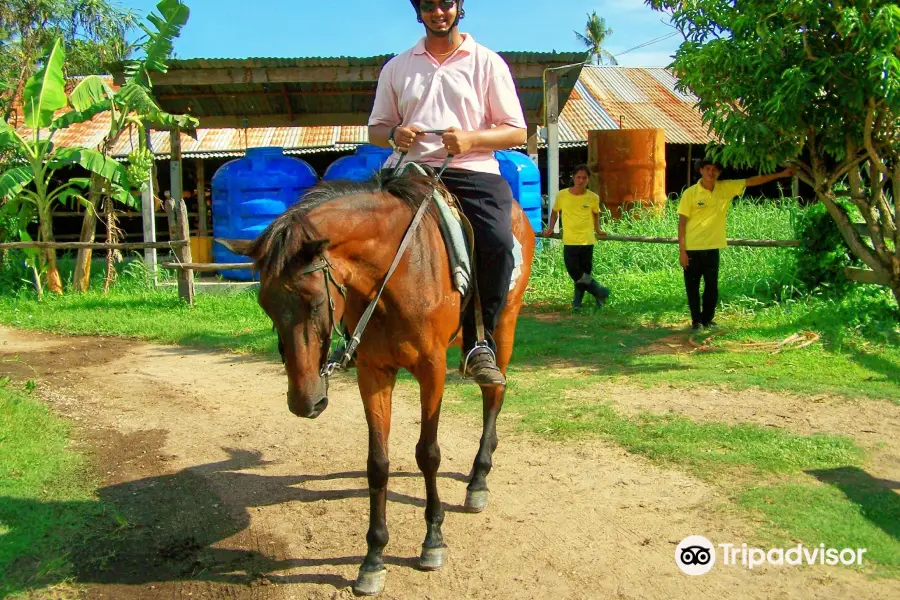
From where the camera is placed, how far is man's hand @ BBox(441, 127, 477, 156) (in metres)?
3.50

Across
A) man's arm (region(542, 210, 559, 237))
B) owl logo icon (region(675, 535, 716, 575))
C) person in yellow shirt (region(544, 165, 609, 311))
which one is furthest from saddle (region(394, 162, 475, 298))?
man's arm (region(542, 210, 559, 237))

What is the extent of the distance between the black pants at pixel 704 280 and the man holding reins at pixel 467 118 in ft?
15.8

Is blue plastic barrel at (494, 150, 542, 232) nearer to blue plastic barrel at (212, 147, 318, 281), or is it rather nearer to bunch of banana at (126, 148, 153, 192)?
blue plastic barrel at (212, 147, 318, 281)

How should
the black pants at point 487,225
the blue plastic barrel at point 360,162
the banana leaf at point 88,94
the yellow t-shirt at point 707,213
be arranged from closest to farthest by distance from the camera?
1. the black pants at point 487,225
2. the yellow t-shirt at point 707,213
3. the banana leaf at point 88,94
4. the blue plastic barrel at point 360,162

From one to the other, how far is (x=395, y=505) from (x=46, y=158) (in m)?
10.4

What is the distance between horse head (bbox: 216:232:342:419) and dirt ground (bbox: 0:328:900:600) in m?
1.01

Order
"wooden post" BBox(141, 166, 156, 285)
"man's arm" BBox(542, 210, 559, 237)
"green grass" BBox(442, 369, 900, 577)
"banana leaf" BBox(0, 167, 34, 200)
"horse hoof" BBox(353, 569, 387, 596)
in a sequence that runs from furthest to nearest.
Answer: "wooden post" BBox(141, 166, 156, 285)
"banana leaf" BBox(0, 167, 34, 200)
"man's arm" BBox(542, 210, 559, 237)
"green grass" BBox(442, 369, 900, 577)
"horse hoof" BBox(353, 569, 387, 596)

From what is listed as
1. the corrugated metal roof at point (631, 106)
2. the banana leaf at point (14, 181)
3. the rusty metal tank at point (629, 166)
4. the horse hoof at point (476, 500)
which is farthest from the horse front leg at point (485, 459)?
the corrugated metal roof at point (631, 106)

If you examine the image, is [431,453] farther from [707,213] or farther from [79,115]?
[79,115]

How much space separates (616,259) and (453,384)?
20.0ft

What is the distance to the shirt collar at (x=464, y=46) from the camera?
377 centimetres

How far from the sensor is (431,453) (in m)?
3.51

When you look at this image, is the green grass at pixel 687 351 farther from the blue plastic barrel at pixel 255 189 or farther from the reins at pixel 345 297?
the reins at pixel 345 297

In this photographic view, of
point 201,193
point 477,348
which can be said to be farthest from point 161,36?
point 477,348
